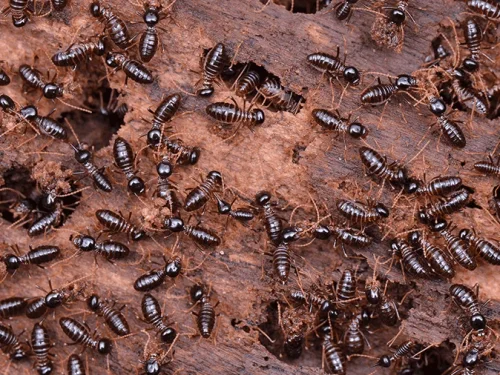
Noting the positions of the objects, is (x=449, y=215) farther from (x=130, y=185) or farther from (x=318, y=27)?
(x=130, y=185)

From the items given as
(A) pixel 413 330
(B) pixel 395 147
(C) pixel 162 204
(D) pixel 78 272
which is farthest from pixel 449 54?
(D) pixel 78 272

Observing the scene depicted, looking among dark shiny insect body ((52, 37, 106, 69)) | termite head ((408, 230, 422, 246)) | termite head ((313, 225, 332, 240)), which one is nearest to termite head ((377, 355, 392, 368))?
termite head ((408, 230, 422, 246))

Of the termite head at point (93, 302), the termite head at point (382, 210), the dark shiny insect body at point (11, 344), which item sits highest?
the termite head at point (382, 210)

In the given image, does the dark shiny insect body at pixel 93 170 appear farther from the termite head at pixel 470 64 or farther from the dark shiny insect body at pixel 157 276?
the termite head at pixel 470 64

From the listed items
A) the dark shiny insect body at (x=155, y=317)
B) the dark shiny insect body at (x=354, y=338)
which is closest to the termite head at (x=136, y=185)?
the dark shiny insect body at (x=155, y=317)

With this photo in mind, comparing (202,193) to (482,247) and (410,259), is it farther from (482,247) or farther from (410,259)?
(482,247)

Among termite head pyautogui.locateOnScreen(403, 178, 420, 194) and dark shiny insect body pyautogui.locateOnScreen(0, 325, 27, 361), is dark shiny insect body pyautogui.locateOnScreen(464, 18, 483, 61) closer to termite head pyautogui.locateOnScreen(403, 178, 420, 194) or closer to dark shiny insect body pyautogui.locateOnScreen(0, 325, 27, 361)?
termite head pyautogui.locateOnScreen(403, 178, 420, 194)
